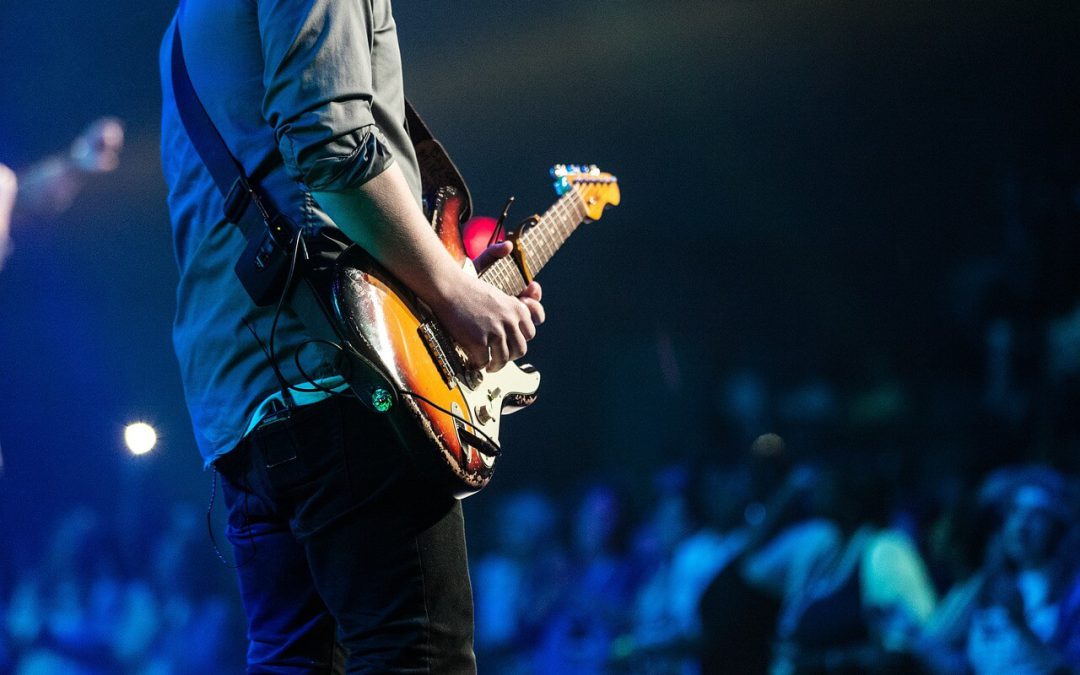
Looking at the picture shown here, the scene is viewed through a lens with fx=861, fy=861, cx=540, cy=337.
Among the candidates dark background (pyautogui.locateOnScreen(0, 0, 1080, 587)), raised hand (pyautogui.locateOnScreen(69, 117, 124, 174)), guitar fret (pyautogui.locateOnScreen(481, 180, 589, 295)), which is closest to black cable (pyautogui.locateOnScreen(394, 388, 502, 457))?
guitar fret (pyautogui.locateOnScreen(481, 180, 589, 295))

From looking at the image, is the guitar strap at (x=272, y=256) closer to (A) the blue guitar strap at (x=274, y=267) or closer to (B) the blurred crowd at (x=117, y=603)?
(A) the blue guitar strap at (x=274, y=267)

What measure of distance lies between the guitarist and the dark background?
65.5 inches

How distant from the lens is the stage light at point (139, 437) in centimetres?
248

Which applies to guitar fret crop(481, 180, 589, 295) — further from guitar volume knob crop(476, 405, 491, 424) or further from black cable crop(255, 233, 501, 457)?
black cable crop(255, 233, 501, 457)

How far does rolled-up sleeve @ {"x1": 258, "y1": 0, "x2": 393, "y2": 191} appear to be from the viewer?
0.81m

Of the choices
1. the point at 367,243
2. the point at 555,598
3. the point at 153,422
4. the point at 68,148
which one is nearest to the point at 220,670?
the point at 153,422

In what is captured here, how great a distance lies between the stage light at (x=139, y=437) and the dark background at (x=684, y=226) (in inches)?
1.2

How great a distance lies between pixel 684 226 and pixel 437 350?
1893 millimetres

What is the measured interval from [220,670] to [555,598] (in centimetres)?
100

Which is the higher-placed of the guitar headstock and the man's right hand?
the guitar headstock

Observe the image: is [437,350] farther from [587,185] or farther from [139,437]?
[139,437]

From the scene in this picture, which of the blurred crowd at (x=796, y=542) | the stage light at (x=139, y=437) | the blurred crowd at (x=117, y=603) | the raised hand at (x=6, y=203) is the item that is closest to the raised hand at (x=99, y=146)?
the blurred crowd at (x=796, y=542)

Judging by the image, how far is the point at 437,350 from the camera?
3.05 feet

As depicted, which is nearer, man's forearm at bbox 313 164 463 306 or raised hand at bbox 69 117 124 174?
man's forearm at bbox 313 164 463 306
